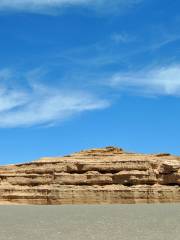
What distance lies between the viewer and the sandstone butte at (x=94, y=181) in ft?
192

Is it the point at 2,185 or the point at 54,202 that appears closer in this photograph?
the point at 54,202

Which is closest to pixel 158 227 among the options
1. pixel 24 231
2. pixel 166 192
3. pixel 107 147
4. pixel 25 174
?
pixel 24 231

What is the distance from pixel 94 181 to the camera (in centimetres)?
6022

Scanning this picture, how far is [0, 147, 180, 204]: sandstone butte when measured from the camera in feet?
192

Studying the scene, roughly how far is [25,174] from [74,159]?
6.72 meters

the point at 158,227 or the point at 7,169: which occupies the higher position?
the point at 7,169

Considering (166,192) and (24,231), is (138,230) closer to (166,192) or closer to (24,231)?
(24,231)

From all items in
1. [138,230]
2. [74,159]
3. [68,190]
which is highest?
[74,159]

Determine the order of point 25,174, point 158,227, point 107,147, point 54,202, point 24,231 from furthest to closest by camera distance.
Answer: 1. point 107,147
2. point 25,174
3. point 54,202
4. point 158,227
5. point 24,231

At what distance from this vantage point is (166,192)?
58.8m

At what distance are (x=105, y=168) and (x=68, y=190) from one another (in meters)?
5.62

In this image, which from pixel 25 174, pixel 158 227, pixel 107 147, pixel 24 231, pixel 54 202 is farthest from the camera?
pixel 107 147

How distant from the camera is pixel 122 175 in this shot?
2366 inches

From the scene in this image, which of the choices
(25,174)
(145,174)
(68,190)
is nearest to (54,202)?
(68,190)
